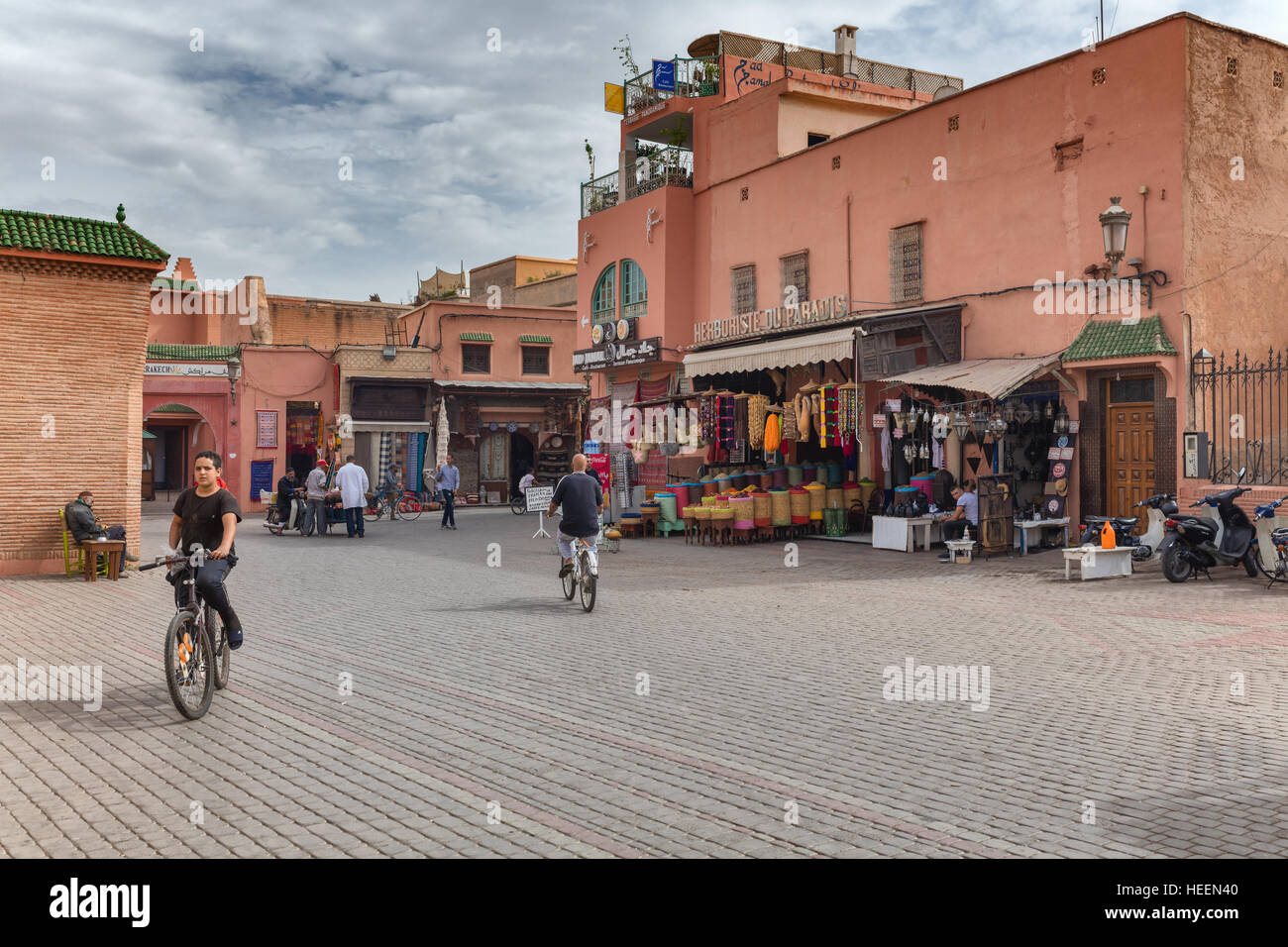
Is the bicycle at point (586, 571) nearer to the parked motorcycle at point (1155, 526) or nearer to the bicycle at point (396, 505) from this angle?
the parked motorcycle at point (1155, 526)

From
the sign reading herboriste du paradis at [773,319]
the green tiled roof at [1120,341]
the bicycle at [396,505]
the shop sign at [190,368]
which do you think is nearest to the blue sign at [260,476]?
the shop sign at [190,368]

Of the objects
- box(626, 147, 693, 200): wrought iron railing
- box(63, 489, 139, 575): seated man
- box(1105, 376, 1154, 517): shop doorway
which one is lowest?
box(63, 489, 139, 575): seated man

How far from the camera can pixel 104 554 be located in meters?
16.1

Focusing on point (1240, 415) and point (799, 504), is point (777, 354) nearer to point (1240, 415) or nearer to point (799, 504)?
point (799, 504)

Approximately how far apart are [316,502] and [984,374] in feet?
49.9

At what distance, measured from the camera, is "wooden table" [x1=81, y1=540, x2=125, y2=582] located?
15781mm

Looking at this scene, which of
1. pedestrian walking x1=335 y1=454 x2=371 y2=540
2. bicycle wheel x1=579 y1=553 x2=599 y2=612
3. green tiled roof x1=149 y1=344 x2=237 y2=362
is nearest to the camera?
bicycle wheel x1=579 y1=553 x2=599 y2=612

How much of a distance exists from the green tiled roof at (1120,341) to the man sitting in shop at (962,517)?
2643 millimetres

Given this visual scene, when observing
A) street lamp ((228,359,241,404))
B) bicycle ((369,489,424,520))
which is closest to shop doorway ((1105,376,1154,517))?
bicycle ((369,489,424,520))

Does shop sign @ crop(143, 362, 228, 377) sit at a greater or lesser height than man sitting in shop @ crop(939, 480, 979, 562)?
greater

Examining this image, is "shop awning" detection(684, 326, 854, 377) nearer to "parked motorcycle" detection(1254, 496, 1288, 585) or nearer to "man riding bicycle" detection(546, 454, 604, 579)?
"parked motorcycle" detection(1254, 496, 1288, 585)

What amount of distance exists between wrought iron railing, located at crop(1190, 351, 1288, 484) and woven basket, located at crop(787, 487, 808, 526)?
777 centimetres

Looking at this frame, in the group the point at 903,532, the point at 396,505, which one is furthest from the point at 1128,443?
the point at 396,505
